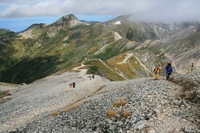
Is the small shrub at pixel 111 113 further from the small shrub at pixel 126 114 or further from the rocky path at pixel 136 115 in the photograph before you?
the small shrub at pixel 126 114

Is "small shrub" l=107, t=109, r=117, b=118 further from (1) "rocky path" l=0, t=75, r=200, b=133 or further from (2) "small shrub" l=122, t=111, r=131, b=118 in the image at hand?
(2) "small shrub" l=122, t=111, r=131, b=118

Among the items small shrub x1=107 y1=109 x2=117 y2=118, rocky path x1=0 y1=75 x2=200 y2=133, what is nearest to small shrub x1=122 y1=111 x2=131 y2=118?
rocky path x1=0 y1=75 x2=200 y2=133

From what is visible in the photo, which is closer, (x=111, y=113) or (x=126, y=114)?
(x=126, y=114)

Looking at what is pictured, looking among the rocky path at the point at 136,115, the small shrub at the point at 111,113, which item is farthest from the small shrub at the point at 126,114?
the small shrub at the point at 111,113

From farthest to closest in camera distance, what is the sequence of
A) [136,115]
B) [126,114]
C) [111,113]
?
[111,113], [126,114], [136,115]

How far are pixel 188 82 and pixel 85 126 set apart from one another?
13698mm

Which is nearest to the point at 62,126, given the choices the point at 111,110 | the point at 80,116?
the point at 80,116

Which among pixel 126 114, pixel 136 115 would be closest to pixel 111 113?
pixel 126 114

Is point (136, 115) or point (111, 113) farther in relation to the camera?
point (111, 113)

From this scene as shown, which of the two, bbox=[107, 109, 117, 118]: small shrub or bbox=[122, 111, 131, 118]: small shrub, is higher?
bbox=[122, 111, 131, 118]: small shrub

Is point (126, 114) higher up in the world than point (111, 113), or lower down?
higher up

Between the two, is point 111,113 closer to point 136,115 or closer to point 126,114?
point 126,114

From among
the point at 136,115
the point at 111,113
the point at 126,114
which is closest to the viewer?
the point at 136,115

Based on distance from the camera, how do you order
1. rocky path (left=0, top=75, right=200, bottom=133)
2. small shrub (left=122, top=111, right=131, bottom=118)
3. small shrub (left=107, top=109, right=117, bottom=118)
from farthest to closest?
small shrub (left=107, top=109, right=117, bottom=118) → small shrub (left=122, top=111, right=131, bottom=118) → rocky path (left=0, top=75, right=200, bottom=133)
